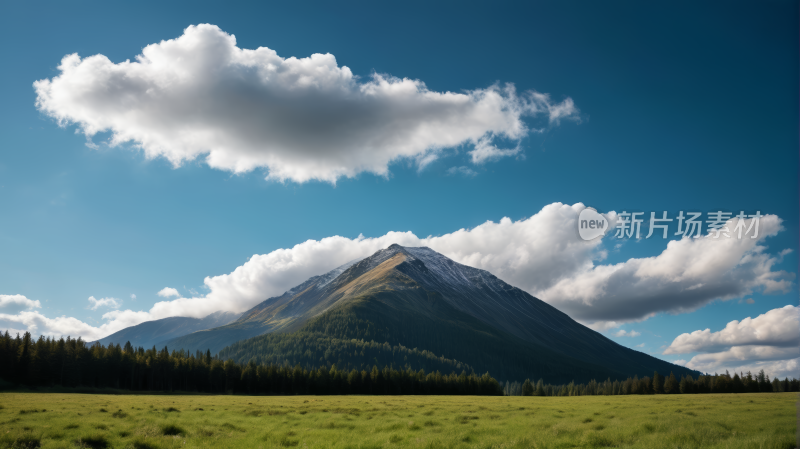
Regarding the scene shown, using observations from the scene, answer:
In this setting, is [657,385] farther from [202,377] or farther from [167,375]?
[167,375]

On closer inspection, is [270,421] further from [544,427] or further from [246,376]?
[246,376]

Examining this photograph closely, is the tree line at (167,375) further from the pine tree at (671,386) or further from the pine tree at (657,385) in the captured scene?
the pine tree at (671,386)

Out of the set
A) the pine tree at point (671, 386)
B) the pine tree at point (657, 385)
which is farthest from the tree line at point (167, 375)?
the pine tree at point (671, 386)

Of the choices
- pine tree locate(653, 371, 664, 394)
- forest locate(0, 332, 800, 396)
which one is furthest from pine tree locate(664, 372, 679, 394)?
pine tree locate(653, 371, 664, 394)

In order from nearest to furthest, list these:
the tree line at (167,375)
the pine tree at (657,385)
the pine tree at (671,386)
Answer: the tree line at (167,375)
the pine tree at (671,386)
the pine tree at (657,385)

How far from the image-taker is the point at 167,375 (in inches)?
6220

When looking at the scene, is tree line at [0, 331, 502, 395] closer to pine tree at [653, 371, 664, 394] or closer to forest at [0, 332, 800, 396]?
forest at [0, 332, 800, 396]

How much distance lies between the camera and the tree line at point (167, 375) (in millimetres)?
132750

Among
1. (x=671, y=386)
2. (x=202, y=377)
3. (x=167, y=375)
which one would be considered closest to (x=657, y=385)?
(x=671, y=386)

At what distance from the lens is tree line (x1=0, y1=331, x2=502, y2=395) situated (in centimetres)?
13275

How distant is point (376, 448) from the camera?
76.6ft

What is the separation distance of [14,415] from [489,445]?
4045 centimetres

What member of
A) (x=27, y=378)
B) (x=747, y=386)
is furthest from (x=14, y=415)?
(x=747, y=386)

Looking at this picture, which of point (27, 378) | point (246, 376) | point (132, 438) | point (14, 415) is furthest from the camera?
point (246, 376)
